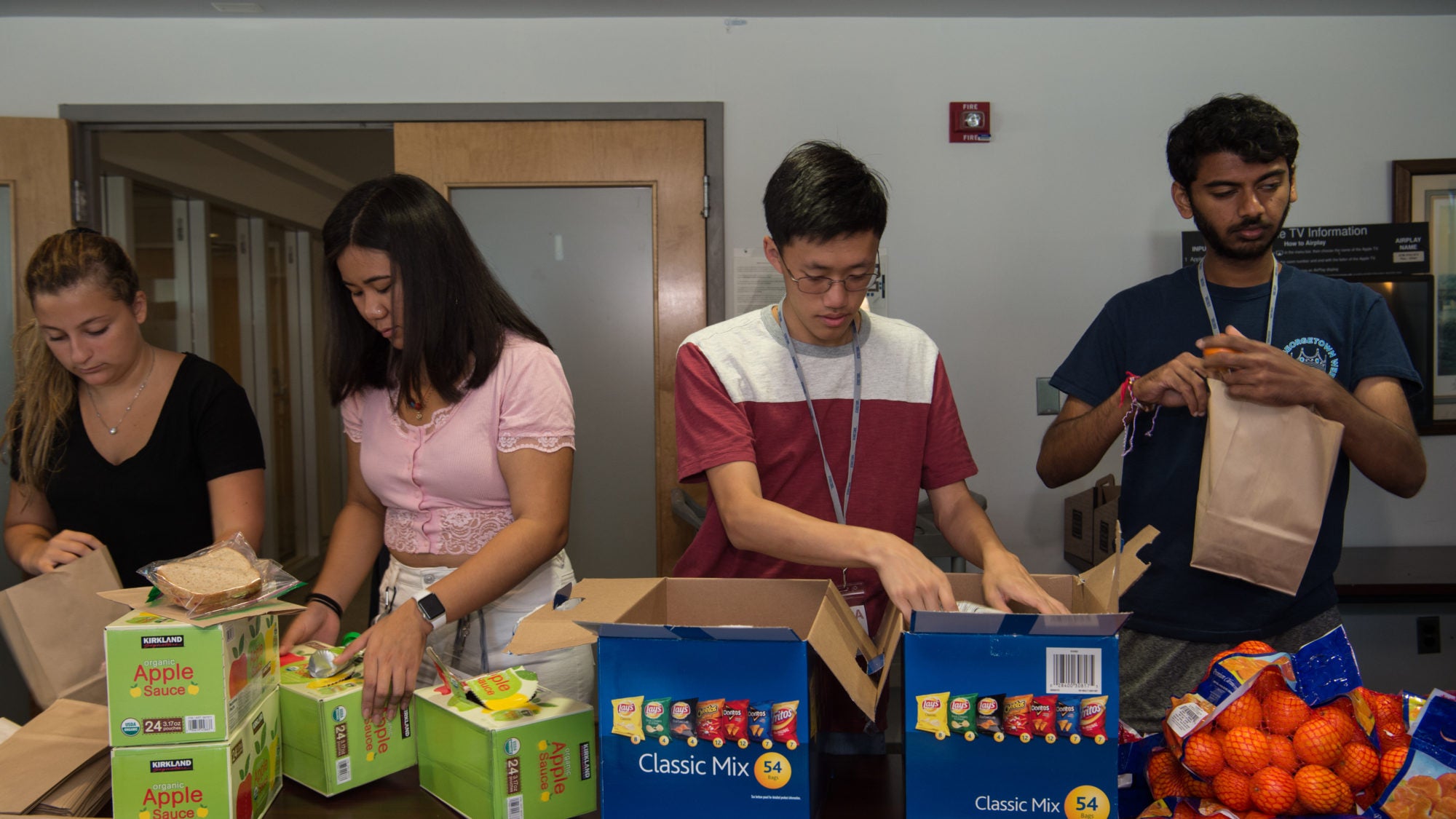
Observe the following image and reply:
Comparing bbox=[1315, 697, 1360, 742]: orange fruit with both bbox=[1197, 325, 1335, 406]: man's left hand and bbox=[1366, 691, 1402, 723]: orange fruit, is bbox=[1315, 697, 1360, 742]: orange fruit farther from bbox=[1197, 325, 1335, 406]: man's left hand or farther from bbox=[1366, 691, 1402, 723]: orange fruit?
bbox=[1197, 325, 1335, 406]: man's left hand

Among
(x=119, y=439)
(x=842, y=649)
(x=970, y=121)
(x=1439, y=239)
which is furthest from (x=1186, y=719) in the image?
(x=1439, y=239)

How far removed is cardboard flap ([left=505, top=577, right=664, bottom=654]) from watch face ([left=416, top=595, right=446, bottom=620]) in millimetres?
271

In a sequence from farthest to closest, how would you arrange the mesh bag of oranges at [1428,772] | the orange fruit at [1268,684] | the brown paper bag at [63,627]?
the brown paper bag at [63,627], the orange fruit at [1268,684], the mesh bag of oranges at [1428,772]

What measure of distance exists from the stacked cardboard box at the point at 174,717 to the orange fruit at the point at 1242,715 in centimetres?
112

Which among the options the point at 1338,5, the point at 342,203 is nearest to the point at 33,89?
the point at 342,203

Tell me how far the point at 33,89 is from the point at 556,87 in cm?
181

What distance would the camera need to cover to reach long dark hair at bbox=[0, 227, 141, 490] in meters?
1.72

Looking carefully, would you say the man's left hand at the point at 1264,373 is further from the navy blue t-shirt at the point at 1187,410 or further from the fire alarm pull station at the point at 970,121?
the fire alarm pull station at the point at 970,121

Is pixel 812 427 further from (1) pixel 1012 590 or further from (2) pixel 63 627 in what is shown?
(2) pixel 63 627

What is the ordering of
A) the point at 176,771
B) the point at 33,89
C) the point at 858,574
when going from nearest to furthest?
the point at 176,771 → the point at 858,574 → the point at 33,89

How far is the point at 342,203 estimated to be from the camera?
4.87 ft

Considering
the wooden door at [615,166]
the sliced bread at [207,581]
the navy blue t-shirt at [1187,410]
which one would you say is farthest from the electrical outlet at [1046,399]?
the sliced bread at [207,581]

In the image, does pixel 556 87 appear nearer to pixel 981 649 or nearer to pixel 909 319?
pixel 909 319

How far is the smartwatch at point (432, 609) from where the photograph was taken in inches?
51.9
